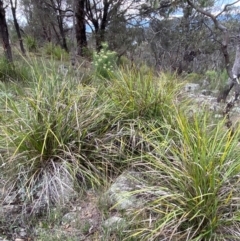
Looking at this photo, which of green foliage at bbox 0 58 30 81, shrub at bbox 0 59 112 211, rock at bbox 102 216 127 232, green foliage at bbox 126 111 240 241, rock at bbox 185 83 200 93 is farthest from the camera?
green foliage at bbox 0 58 30 81

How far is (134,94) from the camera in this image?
8.73ft

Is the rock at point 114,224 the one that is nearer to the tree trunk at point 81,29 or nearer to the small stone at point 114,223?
the small stone at point 114,223

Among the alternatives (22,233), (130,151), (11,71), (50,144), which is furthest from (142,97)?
(11,71)

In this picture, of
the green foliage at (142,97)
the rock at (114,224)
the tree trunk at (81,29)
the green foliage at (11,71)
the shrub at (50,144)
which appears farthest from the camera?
the tree trunk at (81,29)

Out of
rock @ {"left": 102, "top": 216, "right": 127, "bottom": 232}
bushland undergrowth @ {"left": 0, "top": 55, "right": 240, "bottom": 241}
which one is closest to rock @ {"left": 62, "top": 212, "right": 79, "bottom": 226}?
bushland undergrowth @ {"left": 0, "top": 55, "right": 240, "bottom": 241}

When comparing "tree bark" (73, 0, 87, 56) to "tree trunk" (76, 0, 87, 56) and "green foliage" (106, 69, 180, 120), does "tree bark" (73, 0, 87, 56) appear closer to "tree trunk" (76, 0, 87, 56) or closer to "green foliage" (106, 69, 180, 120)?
"tree trunk" (76, 0, 87, 56)

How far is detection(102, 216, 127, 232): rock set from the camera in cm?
171

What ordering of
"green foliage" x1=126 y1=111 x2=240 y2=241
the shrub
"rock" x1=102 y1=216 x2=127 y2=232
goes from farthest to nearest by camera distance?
the shrub < "rock" x1=102 y1=216 x2=127 y2=232 < "green foliage" x1=126 y1=111 x2=240 y2=241

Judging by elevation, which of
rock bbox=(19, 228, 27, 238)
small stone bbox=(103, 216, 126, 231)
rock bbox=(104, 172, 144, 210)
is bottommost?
rock bbox=(19, 228, 27, 238)

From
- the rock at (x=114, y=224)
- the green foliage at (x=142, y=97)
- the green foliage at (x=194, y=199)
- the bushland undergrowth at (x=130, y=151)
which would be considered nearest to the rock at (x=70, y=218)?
the bushland undergrowth at (x=130, y=151)

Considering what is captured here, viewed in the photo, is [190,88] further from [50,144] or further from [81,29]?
[81,29]

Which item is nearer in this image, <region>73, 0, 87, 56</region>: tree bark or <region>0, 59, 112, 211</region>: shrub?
<region>0, 59, 112, 211</region>: shrub

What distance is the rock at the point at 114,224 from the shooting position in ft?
5.62

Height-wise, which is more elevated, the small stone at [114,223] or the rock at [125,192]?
the rock at [125,192]
